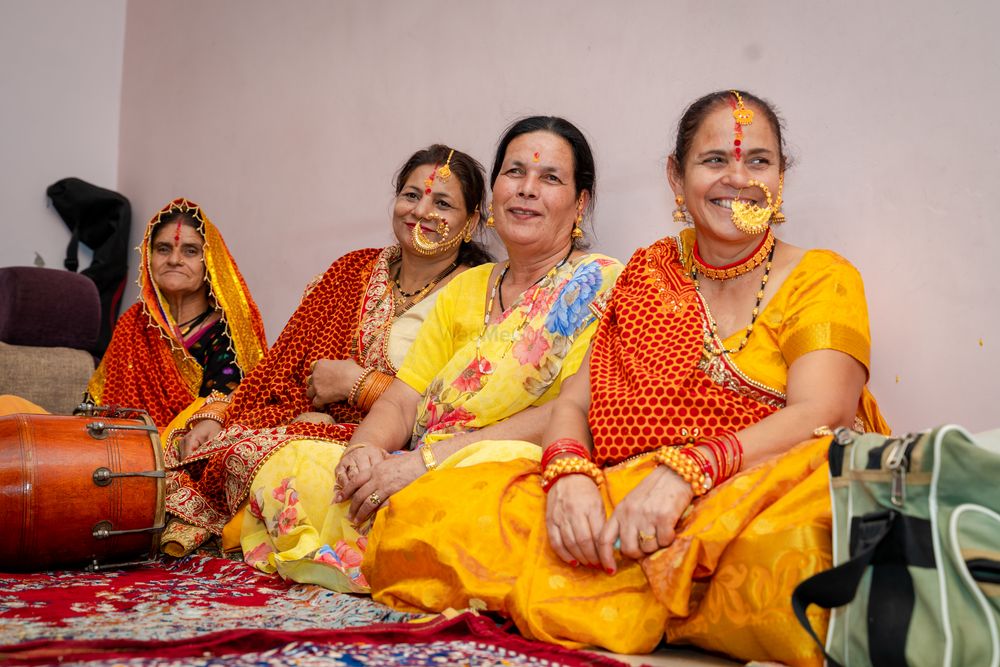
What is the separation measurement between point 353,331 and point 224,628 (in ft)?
5.20

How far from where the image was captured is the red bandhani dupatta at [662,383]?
6.63ft

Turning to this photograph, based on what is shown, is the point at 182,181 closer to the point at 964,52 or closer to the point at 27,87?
the point at 27,87

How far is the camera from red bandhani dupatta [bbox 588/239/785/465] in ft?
6.63

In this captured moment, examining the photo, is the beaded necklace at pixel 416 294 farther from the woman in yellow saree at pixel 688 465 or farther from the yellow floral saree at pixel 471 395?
the woman in yellow saree at pixel 688 465

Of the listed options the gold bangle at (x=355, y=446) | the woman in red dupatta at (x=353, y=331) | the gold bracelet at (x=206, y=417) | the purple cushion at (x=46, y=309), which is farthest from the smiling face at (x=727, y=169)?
the purple cushion at (x=46, y=309)

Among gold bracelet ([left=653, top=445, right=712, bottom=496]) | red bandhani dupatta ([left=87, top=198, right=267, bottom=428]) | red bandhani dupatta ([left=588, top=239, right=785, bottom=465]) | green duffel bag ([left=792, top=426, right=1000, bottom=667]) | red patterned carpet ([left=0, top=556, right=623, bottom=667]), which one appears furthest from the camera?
red bandhani dupatta ([left=87, top=198, right=267, bottom=428])

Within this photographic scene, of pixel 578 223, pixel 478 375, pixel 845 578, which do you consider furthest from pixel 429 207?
pixel 845 578

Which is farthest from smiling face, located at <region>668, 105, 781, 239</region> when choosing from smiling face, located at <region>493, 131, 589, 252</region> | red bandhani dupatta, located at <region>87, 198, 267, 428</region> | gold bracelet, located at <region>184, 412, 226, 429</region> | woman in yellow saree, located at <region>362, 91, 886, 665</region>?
red bandhani dupatta, located at <region>87, 198, 267, 428</region>

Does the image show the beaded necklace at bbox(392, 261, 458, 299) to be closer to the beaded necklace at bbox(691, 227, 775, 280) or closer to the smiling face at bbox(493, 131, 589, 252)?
the smiling face at bbox(493, 131, 589, 252)

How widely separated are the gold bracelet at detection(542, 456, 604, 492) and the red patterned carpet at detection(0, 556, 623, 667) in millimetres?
310

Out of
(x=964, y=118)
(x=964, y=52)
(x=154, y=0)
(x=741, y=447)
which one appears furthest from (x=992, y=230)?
(x=154, y=0)

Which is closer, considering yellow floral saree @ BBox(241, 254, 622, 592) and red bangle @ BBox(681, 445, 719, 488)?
red bangle @ BBox(681, 445, 719, 488)

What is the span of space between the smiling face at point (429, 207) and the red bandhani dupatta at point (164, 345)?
0.94m

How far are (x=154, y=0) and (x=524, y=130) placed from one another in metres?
3.85
